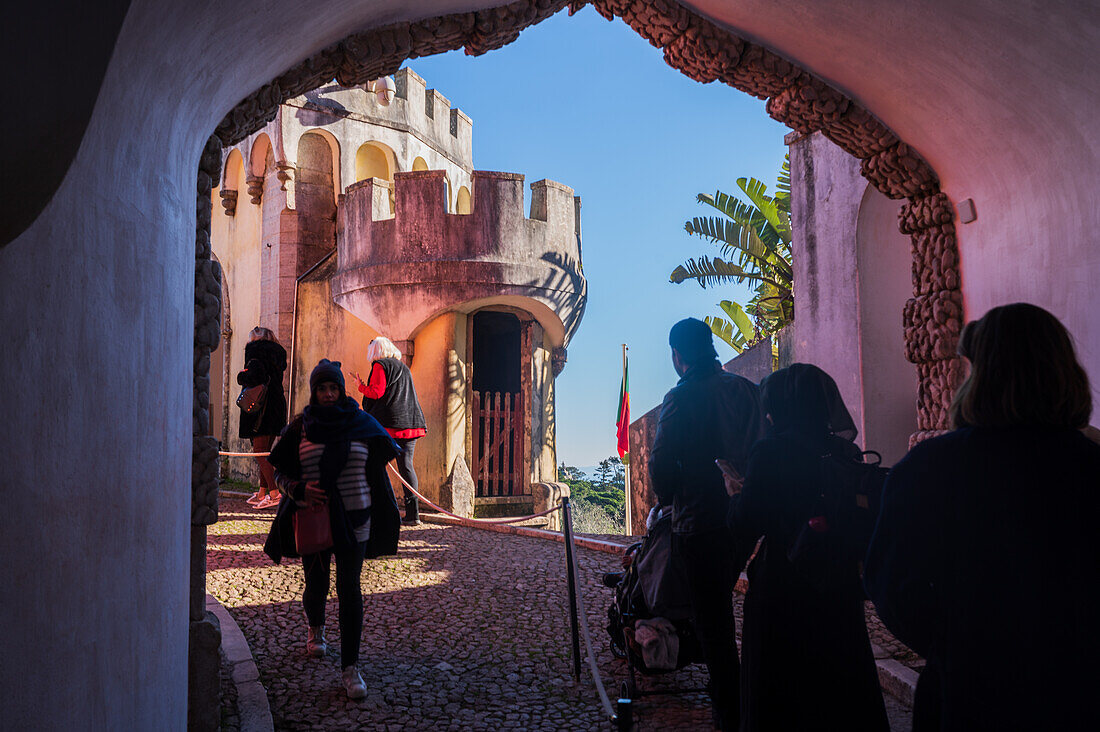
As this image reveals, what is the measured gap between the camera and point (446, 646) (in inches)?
191

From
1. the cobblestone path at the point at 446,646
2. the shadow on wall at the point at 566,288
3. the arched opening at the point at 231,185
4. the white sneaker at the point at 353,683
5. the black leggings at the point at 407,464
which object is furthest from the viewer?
the arched opening at the point at 231,185

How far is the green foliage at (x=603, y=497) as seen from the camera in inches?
1014

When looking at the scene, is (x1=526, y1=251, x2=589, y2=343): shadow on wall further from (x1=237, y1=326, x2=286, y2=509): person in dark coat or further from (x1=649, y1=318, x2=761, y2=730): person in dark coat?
(x1=649, y1=318, x2=761, y2=730): person in dark coat

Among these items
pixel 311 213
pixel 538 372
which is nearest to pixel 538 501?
pixel 538 372

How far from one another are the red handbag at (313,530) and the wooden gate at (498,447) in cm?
772

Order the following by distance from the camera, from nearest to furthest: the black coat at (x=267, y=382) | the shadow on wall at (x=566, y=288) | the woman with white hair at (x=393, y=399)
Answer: the black coat at (x=267, y=382) → the woman with white hair at (x=393, y=399) → the shadow on wall at (x=566, y=288)

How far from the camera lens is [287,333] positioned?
42.3 ft

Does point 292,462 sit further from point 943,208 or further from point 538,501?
point 538,501

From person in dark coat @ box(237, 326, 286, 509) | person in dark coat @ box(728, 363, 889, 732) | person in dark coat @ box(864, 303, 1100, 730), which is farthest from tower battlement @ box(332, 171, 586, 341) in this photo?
person in dark coat @ box(864, 303, 1100, 730)

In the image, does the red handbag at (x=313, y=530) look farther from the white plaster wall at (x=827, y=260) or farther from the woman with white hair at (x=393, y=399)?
the white plaster wall at (x=827, y=260)

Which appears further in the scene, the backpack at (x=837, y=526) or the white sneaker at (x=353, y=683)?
the white sneaker at (x=353, y=683)

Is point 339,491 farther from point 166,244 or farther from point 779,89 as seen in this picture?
point 779,89

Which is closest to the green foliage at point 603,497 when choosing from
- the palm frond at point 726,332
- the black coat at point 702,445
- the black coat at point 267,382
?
the palm frond at point 726,332

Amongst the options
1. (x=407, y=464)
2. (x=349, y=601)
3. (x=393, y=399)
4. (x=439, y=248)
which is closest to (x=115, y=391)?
(x=349, y=601)
